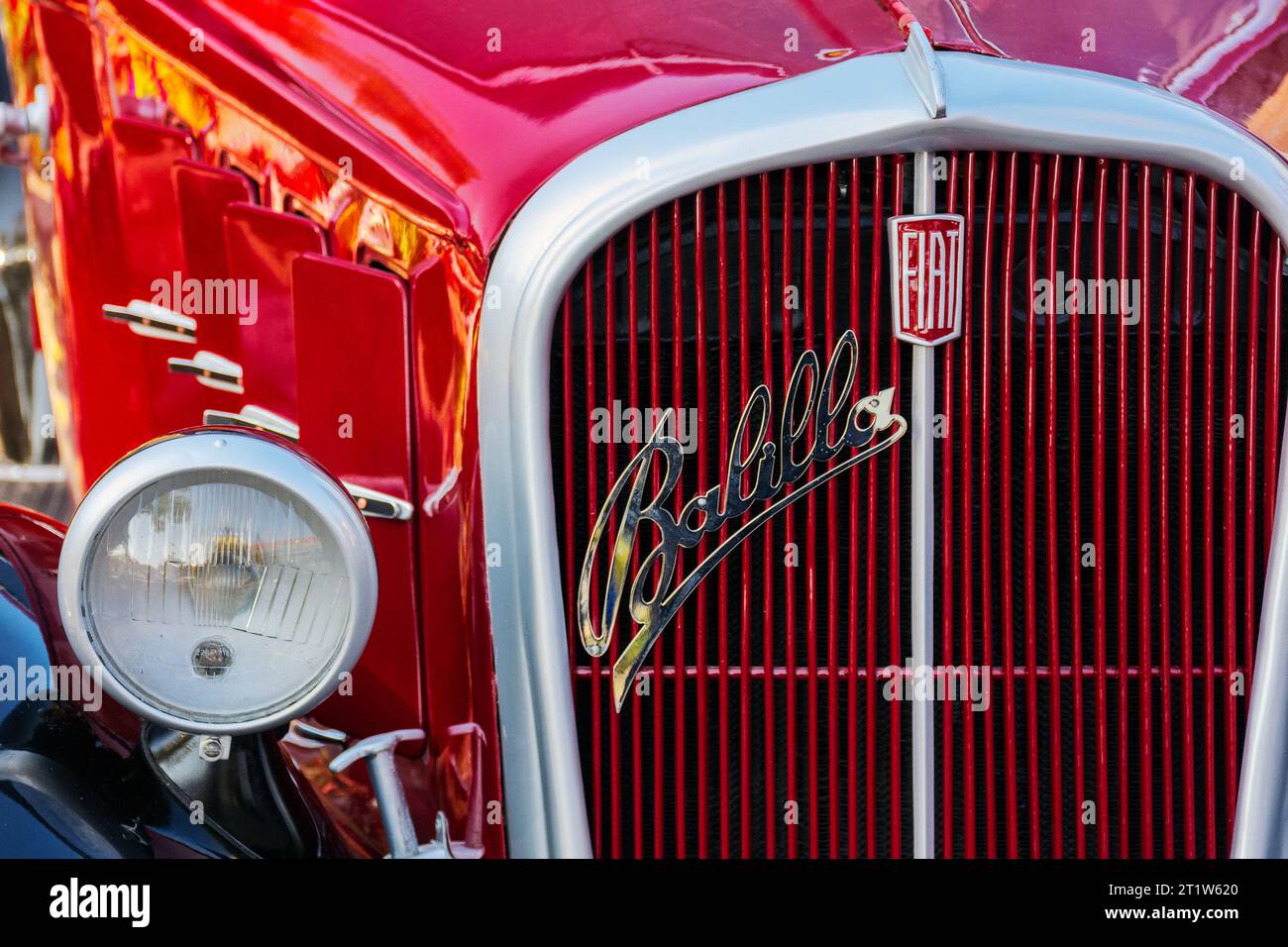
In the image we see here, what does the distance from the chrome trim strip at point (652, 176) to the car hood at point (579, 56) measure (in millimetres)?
41

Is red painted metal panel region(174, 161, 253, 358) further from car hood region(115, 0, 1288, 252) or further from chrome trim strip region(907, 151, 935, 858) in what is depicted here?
chrome trim strip region(907, 151, 935, 858)

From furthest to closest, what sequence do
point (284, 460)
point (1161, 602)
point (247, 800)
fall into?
point (1161, 602), point (247, 800), point (284, 460)

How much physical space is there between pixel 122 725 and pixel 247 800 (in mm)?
204

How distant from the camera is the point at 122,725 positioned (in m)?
1.85

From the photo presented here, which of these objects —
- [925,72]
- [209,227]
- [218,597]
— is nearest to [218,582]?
[218,597]

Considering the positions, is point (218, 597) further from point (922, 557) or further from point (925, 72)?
point (925, 72)

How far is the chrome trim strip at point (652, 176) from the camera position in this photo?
179 centimetres

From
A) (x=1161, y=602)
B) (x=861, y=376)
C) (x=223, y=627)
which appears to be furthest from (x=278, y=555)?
(x=1161, y=602)

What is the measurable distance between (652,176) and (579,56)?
0.24 meters

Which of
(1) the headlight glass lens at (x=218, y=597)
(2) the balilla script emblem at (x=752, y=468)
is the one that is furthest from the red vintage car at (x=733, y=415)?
(1) the headlight glass lens at (x=218, y=597)

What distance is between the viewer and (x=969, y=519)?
73.3 inches

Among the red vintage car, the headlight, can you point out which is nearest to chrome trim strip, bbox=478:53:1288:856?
the red vintage car

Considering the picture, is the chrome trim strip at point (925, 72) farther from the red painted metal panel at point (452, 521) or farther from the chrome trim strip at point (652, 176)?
the red painted metal panel at point (452, 521)
